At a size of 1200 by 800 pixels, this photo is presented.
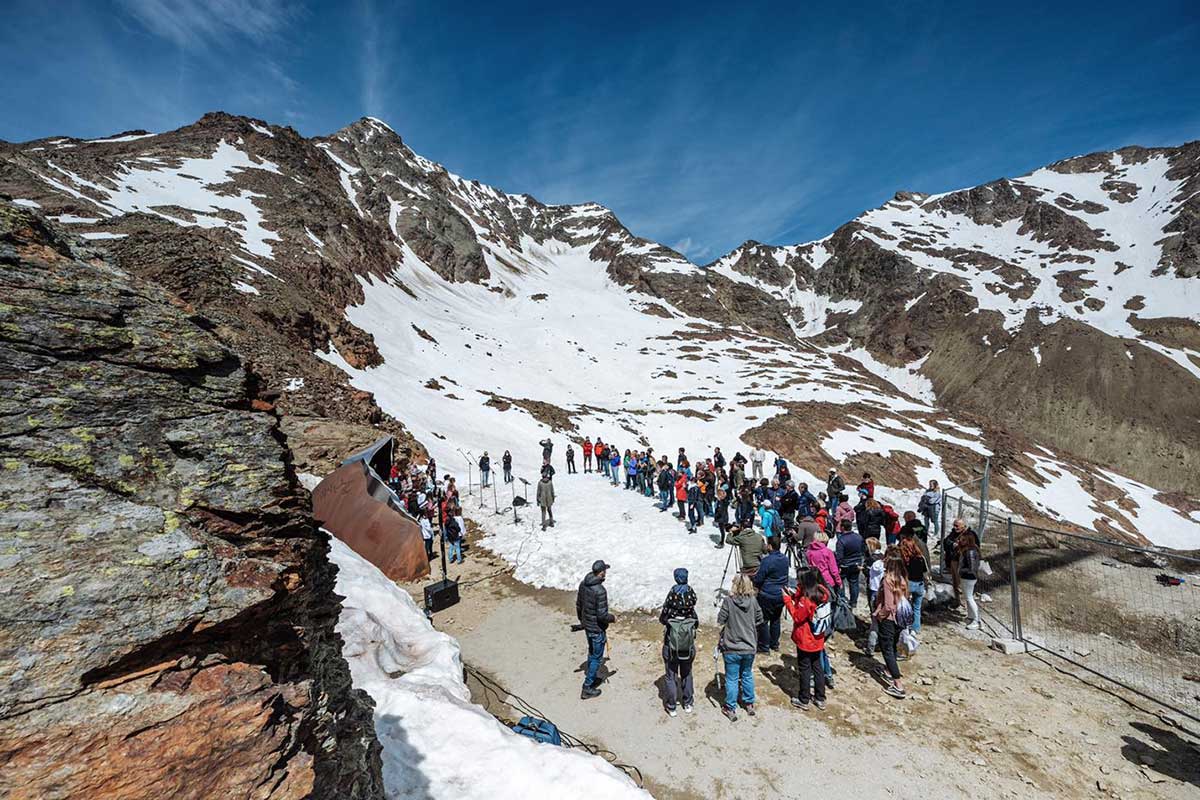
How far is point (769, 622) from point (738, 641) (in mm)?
1911

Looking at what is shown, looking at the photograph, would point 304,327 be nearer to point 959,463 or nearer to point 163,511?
point 163,511

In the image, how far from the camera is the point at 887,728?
6.78 metres

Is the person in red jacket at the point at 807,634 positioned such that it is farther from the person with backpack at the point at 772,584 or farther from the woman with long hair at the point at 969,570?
the woman with long hair at the point at 969,570

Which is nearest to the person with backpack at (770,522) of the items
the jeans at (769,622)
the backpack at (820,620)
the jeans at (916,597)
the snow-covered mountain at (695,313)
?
the jeans at (916,597)

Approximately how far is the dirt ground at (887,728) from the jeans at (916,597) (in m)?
0.35

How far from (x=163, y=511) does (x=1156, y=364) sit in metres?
122

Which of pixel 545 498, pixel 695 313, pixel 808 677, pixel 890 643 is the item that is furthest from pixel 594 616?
pixel 695 313

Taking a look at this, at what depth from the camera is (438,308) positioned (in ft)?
229

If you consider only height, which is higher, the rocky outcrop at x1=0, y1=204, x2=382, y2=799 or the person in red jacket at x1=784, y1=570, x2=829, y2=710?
the rocky outcrop at x1=0, y1=204, x2=382, y2=799

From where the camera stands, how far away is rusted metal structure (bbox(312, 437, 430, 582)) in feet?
42.5

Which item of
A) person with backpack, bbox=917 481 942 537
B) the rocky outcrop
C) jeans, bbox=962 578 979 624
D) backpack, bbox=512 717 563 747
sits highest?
the rocky outcrop

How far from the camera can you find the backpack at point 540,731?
255 inches

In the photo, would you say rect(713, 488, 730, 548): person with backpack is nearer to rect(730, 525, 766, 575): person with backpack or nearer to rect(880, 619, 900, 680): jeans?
rect(730, 525, 766, 575): person with backpack

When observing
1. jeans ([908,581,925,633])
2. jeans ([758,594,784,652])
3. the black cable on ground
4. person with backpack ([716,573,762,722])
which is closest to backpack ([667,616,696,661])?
person with backpack ([716,573,762,722])
